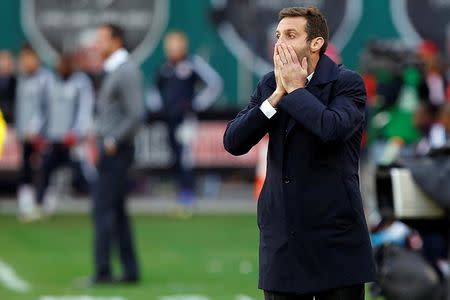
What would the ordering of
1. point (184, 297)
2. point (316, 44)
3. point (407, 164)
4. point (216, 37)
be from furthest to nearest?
1. point (216, 37)
2. point (184, 297)
3. point (407, 164)
4. point (316, 44)

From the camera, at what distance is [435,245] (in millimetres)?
9844

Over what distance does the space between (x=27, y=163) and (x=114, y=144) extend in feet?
22.9

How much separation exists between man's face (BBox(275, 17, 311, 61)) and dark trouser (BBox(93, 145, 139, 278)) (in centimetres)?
620

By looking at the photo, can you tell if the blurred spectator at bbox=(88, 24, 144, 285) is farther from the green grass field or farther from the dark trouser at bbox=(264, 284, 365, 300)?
the dark trouser at bbox=(264, 284, 365, 300)

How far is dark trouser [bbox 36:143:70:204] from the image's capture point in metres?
18.6

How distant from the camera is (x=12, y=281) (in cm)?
1273

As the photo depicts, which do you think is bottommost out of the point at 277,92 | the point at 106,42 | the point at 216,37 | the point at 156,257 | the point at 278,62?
the point at 156,257

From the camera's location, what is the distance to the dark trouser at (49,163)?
18.6m

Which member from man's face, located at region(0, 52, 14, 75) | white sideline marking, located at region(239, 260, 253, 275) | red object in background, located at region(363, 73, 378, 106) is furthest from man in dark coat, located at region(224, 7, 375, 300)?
man's face, located at region(0, 52, 14, 75)

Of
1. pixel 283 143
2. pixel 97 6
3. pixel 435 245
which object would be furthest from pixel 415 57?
pixel 283 143

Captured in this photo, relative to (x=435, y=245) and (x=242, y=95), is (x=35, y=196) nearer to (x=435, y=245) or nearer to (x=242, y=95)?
(x=242, y=95)

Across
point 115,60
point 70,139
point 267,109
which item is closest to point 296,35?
point 267,109

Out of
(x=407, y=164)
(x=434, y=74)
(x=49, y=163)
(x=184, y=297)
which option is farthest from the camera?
(x=49, y=163)

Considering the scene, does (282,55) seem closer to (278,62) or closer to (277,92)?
(278,62)
